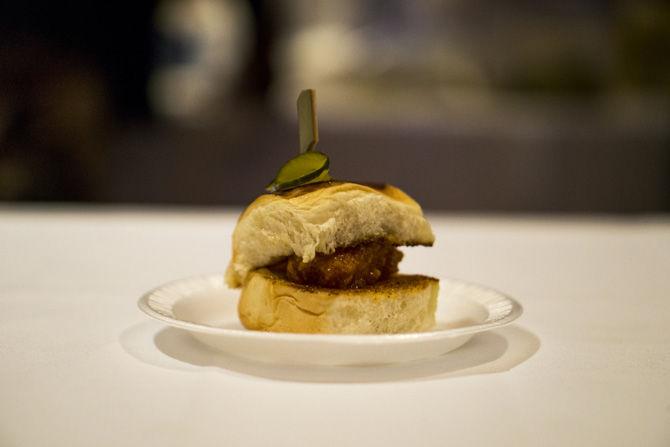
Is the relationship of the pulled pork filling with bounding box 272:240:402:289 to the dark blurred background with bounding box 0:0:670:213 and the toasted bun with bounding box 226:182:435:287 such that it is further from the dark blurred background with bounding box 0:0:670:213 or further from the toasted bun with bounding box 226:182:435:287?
the dark blurred background with bounding box 0:0:670:213

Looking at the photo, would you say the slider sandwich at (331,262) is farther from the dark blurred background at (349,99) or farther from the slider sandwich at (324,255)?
the dark blurred background at (349,99)

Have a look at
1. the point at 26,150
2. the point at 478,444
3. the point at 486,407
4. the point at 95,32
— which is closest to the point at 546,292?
the point at 486,407

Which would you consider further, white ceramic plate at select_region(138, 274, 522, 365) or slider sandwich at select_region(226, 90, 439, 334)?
slider sandwich at select_region(226, 90, 439, 334)

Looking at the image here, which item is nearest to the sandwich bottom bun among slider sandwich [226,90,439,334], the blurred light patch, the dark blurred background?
slider sandwich [226,90,439,334]

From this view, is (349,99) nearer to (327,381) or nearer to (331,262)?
(331,262)

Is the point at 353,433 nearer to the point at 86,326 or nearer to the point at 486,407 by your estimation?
the point at 486,407

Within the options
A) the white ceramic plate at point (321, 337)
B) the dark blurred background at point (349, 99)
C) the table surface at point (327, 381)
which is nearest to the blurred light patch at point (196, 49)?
the dark blurred background at point (349, 99)

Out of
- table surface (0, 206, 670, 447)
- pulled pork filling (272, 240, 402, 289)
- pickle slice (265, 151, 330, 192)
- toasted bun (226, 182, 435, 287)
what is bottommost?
table surface (0, 206, 670, 447)
